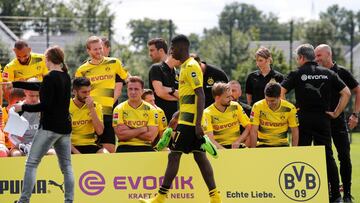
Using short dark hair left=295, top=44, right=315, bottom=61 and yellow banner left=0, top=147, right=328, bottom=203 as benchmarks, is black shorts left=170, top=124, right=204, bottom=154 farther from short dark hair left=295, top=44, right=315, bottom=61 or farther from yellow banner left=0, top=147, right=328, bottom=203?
short dark hair left=295, top=44, right=315, bottom=61

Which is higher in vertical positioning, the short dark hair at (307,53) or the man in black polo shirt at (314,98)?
the short dark hair at (307,53)

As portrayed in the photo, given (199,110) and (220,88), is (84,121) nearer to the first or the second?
(220,88)

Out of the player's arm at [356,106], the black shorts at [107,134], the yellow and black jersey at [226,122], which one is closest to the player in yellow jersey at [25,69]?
the black shorts at [107,134]

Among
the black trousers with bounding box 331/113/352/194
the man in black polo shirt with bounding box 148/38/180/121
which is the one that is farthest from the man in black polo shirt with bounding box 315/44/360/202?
the man in black polo shirt with bounding box 148/38/180/121

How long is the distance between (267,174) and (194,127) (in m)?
1.22

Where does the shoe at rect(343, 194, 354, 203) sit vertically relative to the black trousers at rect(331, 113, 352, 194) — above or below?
below

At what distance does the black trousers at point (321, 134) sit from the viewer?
10547mm

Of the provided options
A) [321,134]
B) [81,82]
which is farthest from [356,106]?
[81,82]

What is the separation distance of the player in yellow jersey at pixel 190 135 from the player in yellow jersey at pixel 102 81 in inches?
81.9

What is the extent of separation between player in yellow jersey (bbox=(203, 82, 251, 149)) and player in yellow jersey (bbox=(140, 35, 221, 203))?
1.32 meters

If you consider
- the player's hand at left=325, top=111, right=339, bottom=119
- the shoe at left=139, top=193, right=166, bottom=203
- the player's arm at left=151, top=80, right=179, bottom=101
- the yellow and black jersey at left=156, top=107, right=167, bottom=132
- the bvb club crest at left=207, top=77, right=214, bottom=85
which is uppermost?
the bvb club crest at left=207, top=77, right=214, bottom=85

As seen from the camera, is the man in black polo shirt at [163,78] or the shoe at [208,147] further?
the man in black polo shirt at [163,78]

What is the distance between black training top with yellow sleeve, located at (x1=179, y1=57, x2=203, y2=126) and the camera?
9516mm

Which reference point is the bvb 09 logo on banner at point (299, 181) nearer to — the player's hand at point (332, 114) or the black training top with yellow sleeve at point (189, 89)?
the player's hand at point (332, 114)
